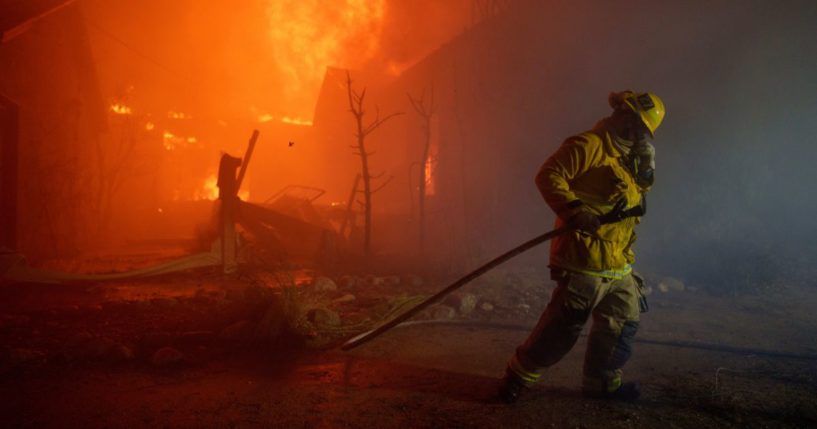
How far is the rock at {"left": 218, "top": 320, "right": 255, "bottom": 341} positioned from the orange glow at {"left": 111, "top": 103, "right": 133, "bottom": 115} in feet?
58.8

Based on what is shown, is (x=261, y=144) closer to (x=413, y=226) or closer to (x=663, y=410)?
→ (x=413, y=226)

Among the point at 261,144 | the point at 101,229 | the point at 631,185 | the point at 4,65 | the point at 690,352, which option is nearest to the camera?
the point at 631,185

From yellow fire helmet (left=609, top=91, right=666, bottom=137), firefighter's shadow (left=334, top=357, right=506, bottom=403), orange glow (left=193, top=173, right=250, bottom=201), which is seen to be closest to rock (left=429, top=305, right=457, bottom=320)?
firefighter's shadow (left=334, top=357, right=506, bottom=403)

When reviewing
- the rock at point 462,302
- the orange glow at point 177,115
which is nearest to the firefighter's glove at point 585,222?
the rock at point 462,302

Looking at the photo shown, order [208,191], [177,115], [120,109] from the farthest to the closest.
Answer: [208,191] < [177,115] < [120,109]

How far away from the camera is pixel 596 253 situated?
284 cm

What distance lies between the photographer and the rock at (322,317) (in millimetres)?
4655

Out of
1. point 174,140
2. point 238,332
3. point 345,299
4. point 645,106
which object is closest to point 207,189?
point 174,140

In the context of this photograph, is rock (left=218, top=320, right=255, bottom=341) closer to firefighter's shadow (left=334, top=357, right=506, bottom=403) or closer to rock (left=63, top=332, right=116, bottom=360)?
rock (left=63, top=332, right=116, bottom=360)

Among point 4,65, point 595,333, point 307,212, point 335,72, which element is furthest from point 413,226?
point 335,72

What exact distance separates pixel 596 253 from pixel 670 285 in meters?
5.85

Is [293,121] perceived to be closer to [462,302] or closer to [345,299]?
[345,299]

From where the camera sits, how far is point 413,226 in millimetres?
14570

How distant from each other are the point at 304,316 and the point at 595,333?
2.75 meters
